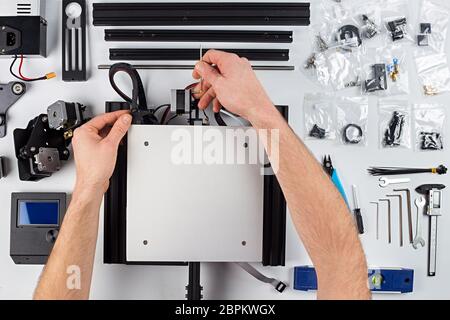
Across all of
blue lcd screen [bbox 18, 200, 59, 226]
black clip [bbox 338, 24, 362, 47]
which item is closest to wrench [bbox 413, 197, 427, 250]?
black clip [bbox 338, 24, 362, 47]

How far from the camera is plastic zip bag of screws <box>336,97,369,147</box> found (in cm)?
166

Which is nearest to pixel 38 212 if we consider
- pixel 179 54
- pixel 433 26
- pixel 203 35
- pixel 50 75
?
pixel 50 75

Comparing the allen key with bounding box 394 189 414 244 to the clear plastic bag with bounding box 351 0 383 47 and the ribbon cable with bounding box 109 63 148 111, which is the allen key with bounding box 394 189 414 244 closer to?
the clear plastic bag with bounding box 351 0 383 47

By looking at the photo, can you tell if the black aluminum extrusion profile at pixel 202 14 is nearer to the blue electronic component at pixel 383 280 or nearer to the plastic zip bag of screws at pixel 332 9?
the plastic zip bag of screws at pixel 332 9

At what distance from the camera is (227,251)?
144 cm

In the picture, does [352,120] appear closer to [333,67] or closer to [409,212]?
[333,67]

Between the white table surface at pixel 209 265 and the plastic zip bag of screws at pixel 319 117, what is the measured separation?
0.08ft

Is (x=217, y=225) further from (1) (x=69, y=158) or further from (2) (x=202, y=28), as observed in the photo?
(2) (x=202, y=28)

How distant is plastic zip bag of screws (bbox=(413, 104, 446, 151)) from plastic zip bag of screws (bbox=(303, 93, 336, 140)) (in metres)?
0.30

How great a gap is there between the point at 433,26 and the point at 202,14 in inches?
32.3

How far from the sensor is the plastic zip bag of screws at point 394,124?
166 centimetres

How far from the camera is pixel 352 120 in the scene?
1.67 metres
